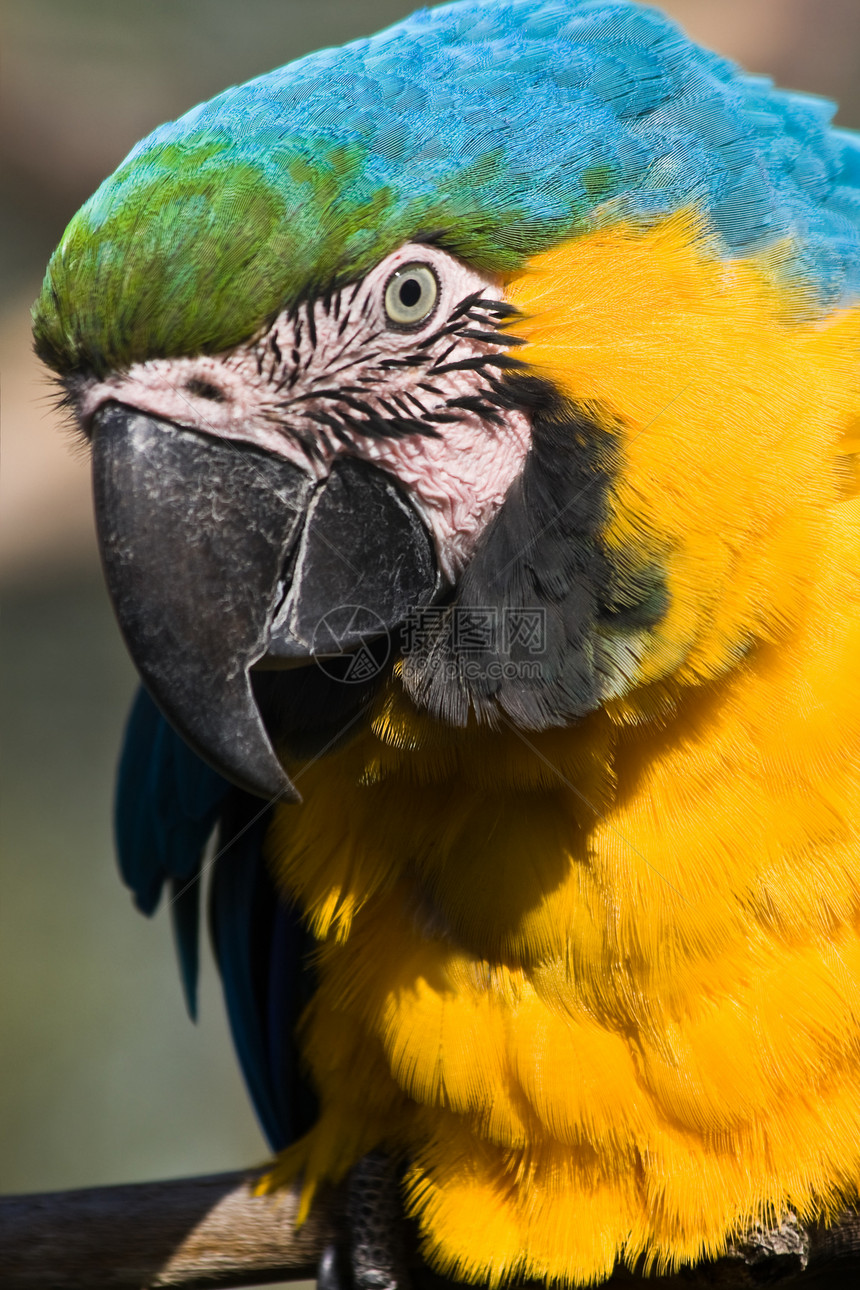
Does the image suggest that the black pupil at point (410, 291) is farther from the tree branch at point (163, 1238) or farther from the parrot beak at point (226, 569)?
the tree branch at point (163, 1238)

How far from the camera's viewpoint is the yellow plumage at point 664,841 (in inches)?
62.7

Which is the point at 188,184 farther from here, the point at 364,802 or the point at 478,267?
the point at 364,802

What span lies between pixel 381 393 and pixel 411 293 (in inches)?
5.2

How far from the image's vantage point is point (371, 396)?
5.22ft

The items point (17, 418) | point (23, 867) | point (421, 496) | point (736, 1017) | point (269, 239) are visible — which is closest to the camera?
point (269, 239)

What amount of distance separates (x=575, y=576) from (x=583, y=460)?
15cm

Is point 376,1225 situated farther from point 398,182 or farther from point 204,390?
point 398,182

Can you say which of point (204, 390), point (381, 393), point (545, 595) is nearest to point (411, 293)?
point (381, 393)

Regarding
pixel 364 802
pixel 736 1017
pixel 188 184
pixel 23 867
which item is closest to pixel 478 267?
pixel 188 184

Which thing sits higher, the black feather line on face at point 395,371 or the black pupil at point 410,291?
the black pupil at point 410,291

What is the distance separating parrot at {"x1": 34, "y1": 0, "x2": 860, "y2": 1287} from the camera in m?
1.54

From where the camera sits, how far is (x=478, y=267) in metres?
1.58

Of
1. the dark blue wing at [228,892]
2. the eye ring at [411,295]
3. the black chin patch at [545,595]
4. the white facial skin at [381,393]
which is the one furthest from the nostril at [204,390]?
the dark blue wing at [228,892]

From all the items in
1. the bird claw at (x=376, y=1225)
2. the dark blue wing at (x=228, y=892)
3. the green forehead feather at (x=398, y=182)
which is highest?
the green forehead feather at (x=398, y=182)
